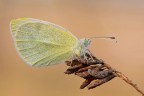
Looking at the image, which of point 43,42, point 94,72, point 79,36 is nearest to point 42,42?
point 43,42

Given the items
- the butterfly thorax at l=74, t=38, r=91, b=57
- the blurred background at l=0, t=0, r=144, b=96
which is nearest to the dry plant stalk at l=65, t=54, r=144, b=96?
the butterfly thorax at l=74, t=38, r=91, b=57

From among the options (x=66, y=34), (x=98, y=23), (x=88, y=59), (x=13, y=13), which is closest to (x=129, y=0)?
(x=98, y=23)

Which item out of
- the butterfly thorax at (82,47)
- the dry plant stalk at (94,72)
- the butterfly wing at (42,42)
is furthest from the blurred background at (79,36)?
the dry plant stalk at (94,72)

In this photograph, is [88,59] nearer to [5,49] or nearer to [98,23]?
[5,49]

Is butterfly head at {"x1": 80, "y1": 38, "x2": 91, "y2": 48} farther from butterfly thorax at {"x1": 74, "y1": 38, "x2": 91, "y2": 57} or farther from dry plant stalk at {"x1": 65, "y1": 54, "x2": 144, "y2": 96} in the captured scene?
dry plant stalk at {"x1": 65, "y1": 54, "x2": 144, "y2": 96}

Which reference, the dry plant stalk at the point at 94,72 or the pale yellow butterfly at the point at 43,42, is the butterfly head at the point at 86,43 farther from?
the dry plant stalk at the point at 94,72

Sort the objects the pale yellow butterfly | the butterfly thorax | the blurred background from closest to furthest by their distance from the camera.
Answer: the butterfly thorax → the pale yellow butterfly → the blurred background

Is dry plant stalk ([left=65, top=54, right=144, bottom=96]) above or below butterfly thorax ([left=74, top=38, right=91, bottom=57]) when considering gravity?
below
